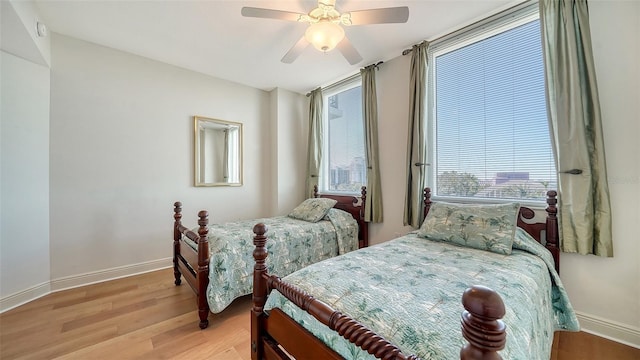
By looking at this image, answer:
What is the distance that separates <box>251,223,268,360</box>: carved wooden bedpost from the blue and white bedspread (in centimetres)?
8

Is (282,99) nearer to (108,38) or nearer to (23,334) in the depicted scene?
(108,38)

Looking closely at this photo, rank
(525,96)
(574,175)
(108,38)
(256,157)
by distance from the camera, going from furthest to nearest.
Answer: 1. (256,157)
2. (108,38)
3. (525,96)
4. (574,175)

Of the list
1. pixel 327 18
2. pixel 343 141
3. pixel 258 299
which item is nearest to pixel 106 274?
pixel 258 299

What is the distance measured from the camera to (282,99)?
4.09 metres

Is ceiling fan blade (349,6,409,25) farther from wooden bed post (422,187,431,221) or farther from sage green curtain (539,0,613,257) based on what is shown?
wooden bed post (422,187,431,221)

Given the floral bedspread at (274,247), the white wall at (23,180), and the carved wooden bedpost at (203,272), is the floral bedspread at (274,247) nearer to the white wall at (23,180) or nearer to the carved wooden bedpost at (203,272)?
the carved wooden bedpost at (203,272)

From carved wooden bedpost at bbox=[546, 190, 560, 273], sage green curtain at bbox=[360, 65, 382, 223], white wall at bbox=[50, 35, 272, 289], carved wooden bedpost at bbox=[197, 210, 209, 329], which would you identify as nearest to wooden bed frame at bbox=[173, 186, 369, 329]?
carved wooden bedpost at bbox=[197, 210, 209, 329]

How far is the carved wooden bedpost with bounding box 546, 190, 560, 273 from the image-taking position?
6.07ft

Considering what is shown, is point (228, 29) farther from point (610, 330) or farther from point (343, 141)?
point (610, 330)

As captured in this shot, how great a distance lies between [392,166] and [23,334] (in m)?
3.64

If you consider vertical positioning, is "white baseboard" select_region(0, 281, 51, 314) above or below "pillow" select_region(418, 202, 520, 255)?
below

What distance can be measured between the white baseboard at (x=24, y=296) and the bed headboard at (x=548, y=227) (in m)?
4.58

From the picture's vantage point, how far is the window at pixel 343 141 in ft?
11.6

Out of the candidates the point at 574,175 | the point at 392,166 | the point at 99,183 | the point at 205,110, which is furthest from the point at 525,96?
the point at 99,183
